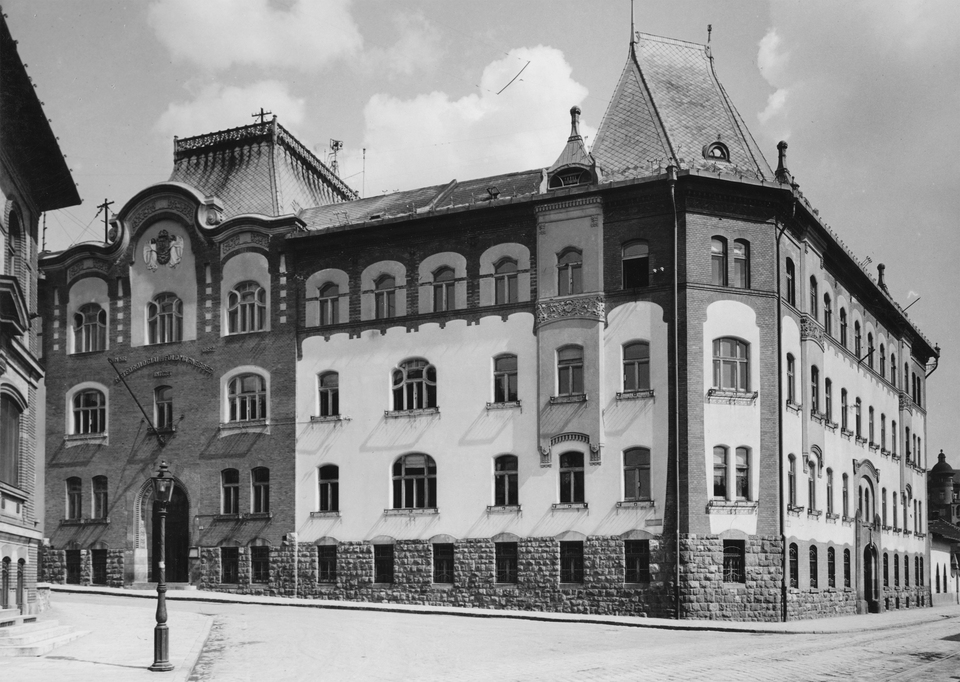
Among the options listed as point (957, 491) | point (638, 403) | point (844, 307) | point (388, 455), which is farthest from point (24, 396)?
point (957, 491)

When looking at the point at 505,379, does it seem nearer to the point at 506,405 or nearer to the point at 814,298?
the point at 506,405

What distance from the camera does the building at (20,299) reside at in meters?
23.2

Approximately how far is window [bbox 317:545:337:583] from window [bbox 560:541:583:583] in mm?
8442

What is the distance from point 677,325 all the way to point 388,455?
10.9 meters

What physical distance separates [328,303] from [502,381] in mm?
7426

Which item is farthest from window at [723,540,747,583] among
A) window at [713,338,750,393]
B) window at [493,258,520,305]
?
window at [493,258,520,305]

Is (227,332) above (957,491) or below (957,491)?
above

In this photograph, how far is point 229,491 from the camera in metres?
41.4

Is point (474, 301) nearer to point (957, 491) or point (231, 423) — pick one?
point (231, 423)

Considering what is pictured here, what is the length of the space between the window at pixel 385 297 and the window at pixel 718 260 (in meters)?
10.9

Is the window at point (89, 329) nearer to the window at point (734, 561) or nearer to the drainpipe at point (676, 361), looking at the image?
the drainpipe at point (676, 361)

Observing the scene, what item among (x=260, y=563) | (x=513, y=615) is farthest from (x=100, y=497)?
(x=513, y=615)

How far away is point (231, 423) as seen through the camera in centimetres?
4138

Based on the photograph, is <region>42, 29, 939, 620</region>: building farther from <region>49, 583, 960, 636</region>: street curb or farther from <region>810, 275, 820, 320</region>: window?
<region>49, 583, 960, 636</region>: street curb
